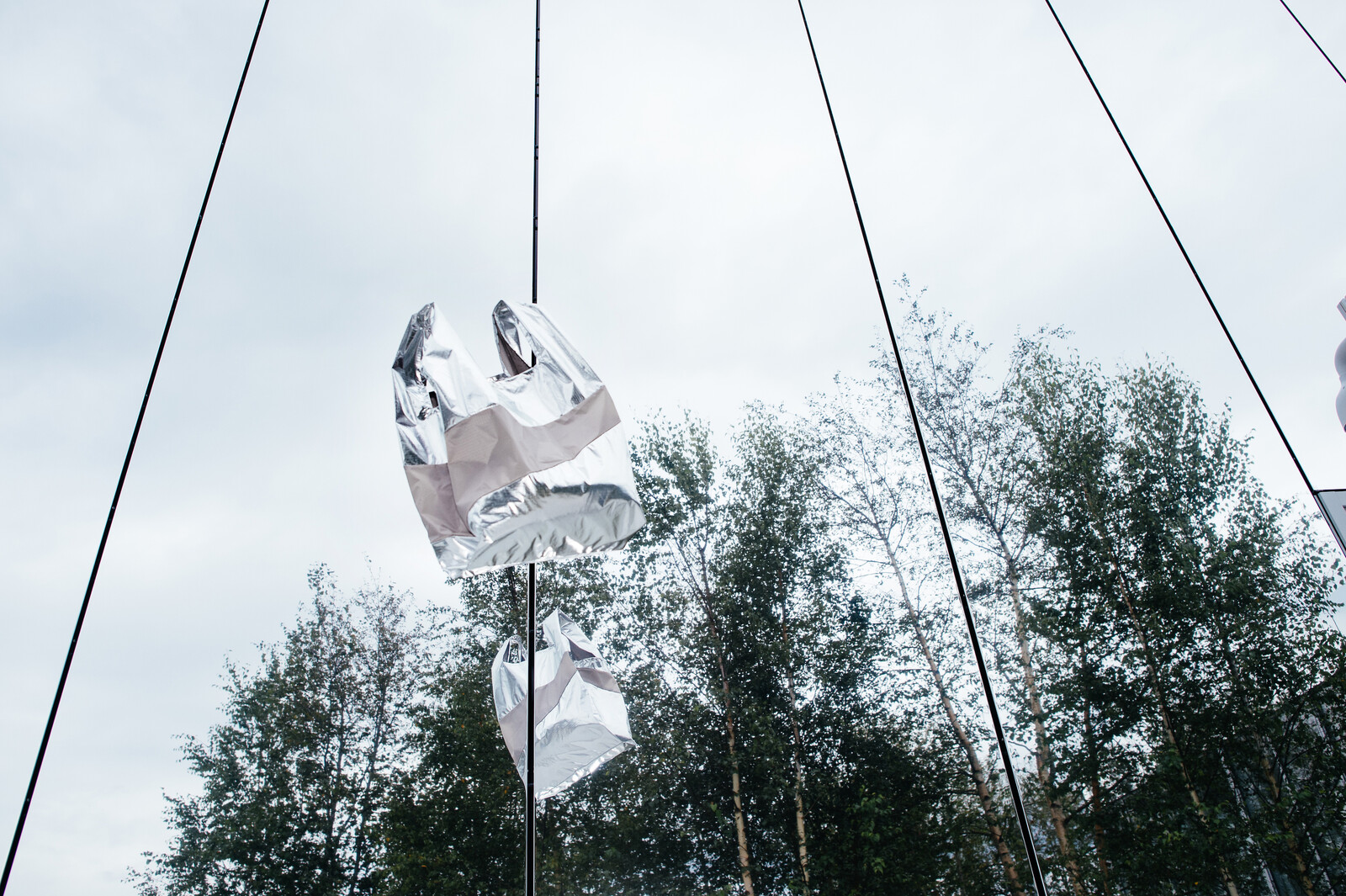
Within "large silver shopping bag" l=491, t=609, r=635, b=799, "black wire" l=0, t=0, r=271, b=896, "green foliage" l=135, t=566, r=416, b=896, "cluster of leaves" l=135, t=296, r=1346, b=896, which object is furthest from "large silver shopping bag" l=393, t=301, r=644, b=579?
"green foliage" l=135, t=566, r=416, b=896

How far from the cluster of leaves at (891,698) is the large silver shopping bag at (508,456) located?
9.05 metres

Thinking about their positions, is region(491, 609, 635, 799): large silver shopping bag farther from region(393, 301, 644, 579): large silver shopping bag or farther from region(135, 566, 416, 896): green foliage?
region(135, 566, 416, 896): green foliage

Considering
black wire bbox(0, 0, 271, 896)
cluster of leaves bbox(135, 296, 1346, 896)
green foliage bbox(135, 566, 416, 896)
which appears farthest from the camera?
green foliage bbox(135, 566, 416, 896)

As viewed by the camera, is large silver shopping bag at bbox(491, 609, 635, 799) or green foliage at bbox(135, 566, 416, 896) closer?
large silver shopping bag at bbox(491, 609, 635, 799)

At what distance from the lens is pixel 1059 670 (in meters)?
9.94

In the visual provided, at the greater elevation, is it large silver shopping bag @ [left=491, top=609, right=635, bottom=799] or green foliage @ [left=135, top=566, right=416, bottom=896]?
green foliage @ [left=135, top=566, right=416, bottom=896]

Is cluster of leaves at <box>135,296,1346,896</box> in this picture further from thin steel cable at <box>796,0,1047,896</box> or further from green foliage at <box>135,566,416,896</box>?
thin steel cable at <box>796,0,1047,896</box>

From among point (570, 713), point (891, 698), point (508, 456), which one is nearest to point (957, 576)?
point (508, 456)

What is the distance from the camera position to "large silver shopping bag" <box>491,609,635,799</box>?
15.9 ft

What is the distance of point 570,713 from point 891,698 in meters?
7.28

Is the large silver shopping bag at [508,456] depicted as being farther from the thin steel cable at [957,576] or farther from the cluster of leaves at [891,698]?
the cluster of leaves at [891,698]

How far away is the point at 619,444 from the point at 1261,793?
10573 mm

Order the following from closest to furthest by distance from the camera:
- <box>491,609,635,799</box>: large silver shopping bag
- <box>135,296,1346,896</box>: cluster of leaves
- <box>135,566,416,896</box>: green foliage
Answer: <box>491,609,635,799</box>: large silver shopping bag < <box>135,296,1346,896</box>: cluster of leaves < <box>135,566,416,896</box>: green foliage

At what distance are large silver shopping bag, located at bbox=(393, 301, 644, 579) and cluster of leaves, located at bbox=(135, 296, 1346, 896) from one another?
9.05m
